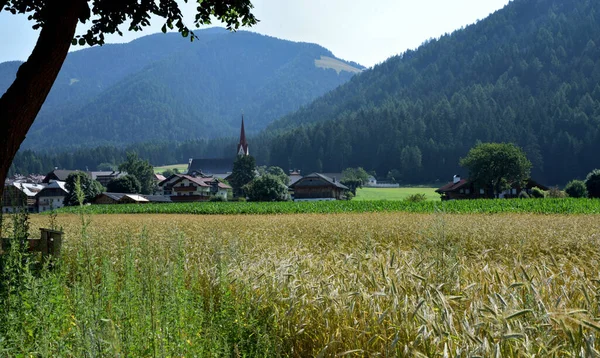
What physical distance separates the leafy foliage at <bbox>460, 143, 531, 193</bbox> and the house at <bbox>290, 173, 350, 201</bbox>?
97.9ft

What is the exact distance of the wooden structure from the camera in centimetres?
813

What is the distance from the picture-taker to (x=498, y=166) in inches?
3420

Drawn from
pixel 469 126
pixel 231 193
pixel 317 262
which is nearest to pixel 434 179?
pixel 469 126

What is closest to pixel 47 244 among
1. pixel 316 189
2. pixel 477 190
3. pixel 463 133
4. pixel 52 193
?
pixel 477 190

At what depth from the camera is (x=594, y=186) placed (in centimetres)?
7719

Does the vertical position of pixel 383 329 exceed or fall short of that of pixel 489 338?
it falls short

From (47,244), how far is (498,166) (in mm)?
88141

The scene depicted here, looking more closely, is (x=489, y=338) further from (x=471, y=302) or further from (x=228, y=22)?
(x=228, y=22)

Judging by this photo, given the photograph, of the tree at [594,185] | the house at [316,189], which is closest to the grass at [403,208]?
the tree at [594,185]

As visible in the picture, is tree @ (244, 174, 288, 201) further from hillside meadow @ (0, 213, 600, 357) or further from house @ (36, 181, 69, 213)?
hillside meadow @ (0, 213, 600, 357)

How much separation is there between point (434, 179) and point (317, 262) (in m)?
143

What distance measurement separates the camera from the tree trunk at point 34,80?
6.56m

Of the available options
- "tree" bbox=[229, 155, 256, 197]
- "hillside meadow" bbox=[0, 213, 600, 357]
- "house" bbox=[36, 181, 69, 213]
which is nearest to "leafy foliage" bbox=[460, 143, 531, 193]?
"tree" bbox=[229, 155, 256, 197]

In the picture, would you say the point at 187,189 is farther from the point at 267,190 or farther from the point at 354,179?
the point at 354,179
